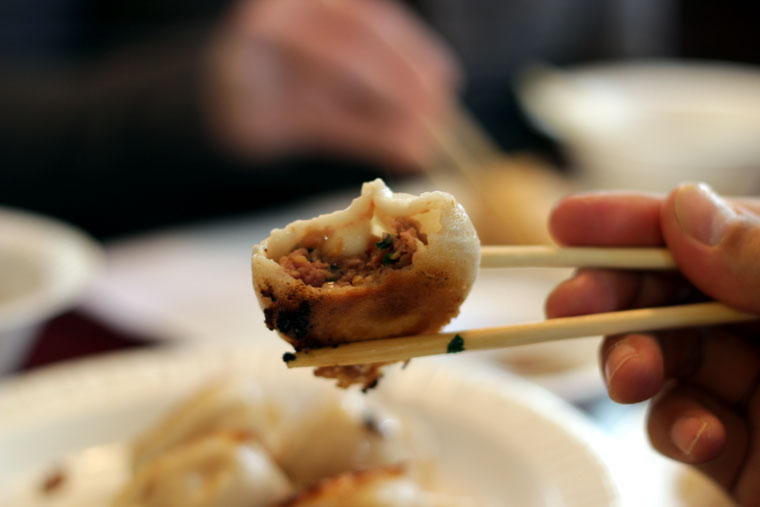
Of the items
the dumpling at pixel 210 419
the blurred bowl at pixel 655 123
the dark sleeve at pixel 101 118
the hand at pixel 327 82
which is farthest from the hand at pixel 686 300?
the dark sleeve at pixel 101 118

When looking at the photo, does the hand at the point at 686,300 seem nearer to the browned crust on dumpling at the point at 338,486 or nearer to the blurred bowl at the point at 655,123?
the browned crust on dumpling at the point at 338,486

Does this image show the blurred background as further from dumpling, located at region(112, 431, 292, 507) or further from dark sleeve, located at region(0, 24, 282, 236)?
dumpling, located at region(112, 431, 292, 507)

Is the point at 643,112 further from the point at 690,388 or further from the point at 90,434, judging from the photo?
the point at 90,434

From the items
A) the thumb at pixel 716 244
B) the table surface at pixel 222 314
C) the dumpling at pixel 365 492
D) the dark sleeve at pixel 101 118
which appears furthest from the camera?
the dark sleeve at pixel 101 118

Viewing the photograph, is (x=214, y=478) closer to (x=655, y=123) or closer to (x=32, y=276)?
(x=32, y=276)

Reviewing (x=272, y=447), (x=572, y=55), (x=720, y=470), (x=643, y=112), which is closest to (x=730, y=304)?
(x=720, y=470)

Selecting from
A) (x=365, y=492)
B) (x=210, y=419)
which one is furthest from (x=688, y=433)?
(x=210, y=419)
